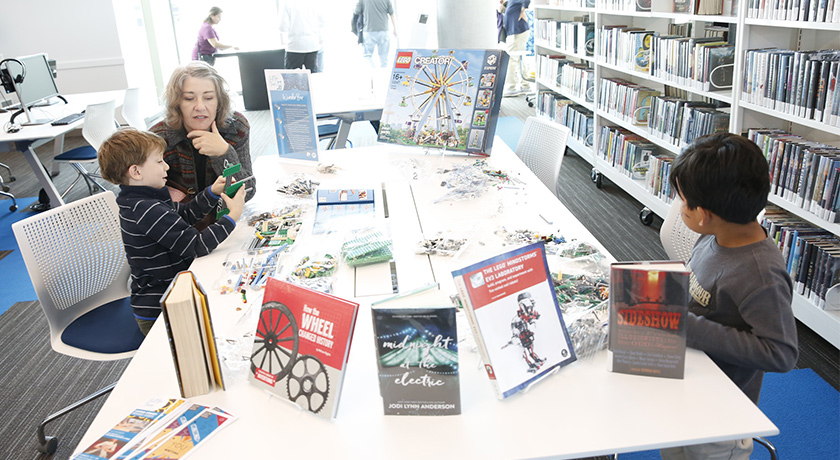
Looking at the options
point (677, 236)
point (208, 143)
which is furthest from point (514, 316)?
point (208, 143)

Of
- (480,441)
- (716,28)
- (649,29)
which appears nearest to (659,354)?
(480,441)

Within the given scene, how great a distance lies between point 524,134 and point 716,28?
137 cm

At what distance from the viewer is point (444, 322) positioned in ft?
4.07

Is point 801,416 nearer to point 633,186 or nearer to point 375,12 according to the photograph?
point 633,186

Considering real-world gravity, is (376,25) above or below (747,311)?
above

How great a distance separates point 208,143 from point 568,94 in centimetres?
391

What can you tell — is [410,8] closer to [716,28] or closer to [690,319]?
[716,28]

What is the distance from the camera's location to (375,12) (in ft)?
24.4

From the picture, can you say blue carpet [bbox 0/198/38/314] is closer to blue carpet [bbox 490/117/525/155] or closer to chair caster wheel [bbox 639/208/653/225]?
chair caster wheel [bbox 639/208/653/225]

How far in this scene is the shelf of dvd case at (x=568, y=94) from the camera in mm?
5234

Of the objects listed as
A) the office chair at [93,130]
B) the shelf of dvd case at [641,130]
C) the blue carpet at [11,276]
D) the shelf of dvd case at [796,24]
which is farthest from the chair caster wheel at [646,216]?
the office chair at [93,130]

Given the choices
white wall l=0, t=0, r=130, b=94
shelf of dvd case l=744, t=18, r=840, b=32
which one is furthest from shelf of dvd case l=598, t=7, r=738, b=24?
white wall l=0, t=0, r=130, b=94

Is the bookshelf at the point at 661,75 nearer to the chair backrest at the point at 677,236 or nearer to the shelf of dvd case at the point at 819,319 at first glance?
the shelf of dvd case at the point at 819,319

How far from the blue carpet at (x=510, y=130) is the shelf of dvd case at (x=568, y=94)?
1.97ft
